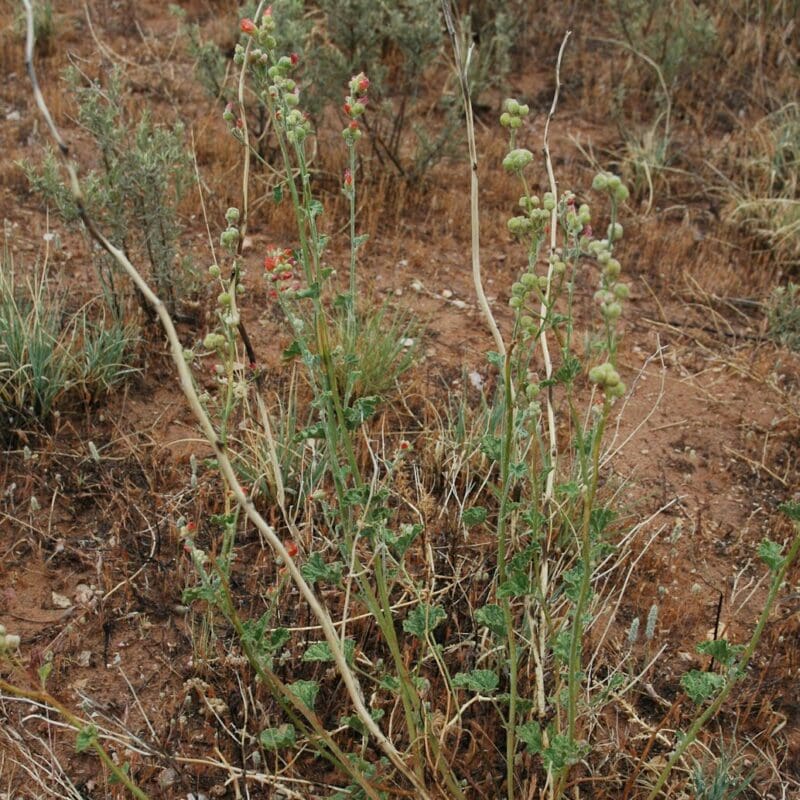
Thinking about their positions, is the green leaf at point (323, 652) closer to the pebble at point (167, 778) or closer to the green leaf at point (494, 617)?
the green leaf at point (494, 617)

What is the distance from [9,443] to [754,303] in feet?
9.53

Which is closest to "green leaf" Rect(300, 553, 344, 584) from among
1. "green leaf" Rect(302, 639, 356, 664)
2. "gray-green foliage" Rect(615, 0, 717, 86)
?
"green leaf" Rect(302, 639, 356, 664)

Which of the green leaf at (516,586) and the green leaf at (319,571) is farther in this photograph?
the green leaf at (319,571)

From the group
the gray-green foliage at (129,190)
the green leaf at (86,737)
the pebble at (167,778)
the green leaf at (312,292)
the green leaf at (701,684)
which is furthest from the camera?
the gray-green foliage at (129,190)

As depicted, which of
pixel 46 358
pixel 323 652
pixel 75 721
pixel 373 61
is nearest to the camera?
pixel 75 721

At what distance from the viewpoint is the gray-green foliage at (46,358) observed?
2.87 m

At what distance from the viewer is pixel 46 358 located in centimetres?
289

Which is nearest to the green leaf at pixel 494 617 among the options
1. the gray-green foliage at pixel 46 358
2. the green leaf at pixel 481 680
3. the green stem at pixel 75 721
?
the green leaf at pixel 481 680

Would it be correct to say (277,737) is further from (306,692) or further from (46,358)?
(46,358)

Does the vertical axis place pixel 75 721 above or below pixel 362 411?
below

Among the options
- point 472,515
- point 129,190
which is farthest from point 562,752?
point 129,190

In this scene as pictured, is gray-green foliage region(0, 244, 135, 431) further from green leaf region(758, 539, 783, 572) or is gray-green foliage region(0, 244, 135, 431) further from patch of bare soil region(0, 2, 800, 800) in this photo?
green leaf region(758, 539, 783, 572)

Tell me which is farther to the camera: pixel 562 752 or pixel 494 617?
pixel 494 617

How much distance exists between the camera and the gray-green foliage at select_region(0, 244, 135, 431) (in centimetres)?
287
